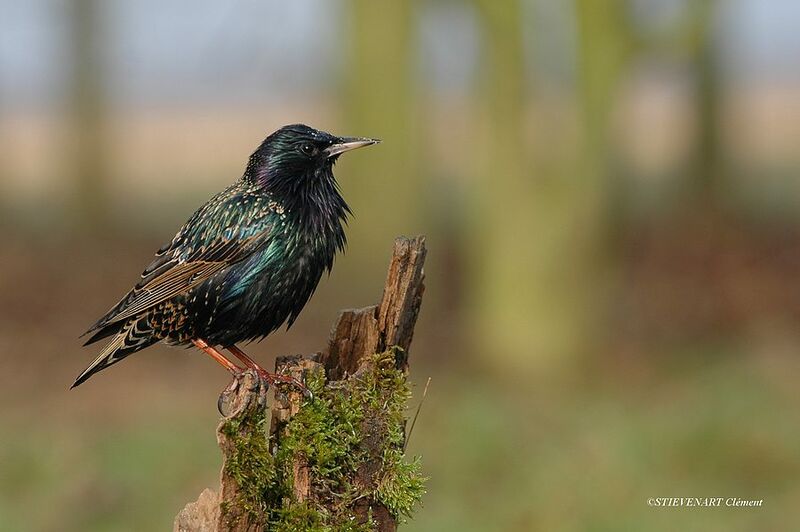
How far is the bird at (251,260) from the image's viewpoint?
5.07 meters

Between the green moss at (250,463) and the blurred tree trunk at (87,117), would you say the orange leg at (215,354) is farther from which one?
the blurred tree trunk at (87,117)

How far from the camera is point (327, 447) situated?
466cm

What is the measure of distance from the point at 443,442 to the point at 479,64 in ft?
13.4

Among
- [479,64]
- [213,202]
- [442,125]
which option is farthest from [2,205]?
[213,202]

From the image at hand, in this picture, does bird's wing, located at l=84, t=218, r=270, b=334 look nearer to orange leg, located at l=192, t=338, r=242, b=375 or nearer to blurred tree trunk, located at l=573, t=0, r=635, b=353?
orange leg, located at l=192, t=338, r=242, b=375

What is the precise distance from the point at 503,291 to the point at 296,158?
7.30 m

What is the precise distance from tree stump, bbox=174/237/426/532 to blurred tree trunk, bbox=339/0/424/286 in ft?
28.5

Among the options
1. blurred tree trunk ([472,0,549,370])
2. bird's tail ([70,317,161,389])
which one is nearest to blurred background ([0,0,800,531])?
blurred tree trunk ([472,0,549,370])

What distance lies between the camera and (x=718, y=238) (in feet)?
60.2

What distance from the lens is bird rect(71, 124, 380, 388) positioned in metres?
5.07

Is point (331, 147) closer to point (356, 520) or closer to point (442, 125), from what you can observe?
point (356, 520)

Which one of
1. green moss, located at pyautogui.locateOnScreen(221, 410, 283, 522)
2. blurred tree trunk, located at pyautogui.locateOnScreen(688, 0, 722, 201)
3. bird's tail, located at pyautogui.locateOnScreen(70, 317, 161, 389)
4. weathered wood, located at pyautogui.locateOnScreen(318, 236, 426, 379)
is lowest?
green moss, located at pyautogui.locateOnScreen(221, 410, 283, 522)

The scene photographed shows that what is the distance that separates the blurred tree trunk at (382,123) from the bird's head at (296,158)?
8.31 m

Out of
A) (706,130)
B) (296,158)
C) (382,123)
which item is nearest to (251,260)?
(296,158)
